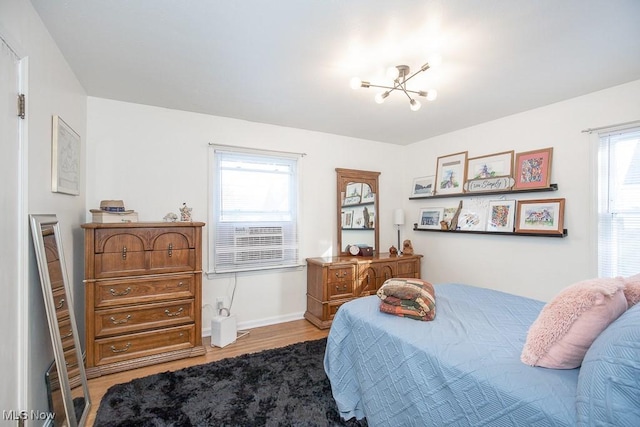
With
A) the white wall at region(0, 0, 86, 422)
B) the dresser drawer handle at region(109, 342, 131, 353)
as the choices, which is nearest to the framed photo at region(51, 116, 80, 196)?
the white wall at region(0, 0, 86, 422)

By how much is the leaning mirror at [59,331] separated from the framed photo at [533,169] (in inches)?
160

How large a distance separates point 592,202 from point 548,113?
99 centimetres

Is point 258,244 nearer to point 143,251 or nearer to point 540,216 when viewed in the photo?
point 143,251

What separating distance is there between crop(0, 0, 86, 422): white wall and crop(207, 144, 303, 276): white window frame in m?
1.35

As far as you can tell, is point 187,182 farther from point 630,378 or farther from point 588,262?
point 588,262

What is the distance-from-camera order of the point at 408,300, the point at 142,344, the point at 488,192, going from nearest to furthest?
the point at 408,300 → the point at 142,344 → the point at 488,192

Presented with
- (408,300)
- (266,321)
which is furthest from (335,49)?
(266,321)

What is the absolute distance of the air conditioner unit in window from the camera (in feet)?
11.3

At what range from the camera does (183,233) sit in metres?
2.74

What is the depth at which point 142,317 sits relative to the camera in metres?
2.59

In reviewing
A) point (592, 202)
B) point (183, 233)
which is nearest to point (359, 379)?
point (183, 233)

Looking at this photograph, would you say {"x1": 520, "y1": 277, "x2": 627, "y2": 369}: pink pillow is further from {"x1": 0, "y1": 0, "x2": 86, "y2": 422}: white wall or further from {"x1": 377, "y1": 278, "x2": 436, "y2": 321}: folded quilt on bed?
{"x1": 0, "y1": 0, "x2": 86, "y2": 422}: white wall

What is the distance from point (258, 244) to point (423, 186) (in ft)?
8.31

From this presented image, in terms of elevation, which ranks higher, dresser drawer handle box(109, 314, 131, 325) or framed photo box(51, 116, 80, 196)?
framed photo box(51, 116, 80, 196)
